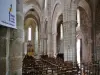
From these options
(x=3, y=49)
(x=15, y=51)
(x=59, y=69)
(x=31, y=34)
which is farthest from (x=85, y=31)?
(x=31, y=34)

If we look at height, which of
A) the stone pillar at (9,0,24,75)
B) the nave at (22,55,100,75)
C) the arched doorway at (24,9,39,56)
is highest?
the arched doorway at (24,9,39,56)

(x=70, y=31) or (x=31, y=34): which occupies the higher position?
(x=31, y=34)

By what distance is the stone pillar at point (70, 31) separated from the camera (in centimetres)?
1585

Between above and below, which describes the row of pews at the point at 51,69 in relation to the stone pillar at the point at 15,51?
below

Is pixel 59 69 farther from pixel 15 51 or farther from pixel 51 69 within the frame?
pixel 15 51

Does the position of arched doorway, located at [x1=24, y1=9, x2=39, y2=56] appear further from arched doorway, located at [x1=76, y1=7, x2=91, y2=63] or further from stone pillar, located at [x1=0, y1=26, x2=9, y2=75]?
stone pillar, located at [x1=0, y1=26, x2=9, y2=75]

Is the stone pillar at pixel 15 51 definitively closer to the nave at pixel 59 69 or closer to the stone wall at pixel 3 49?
the stone wall at pixel 3 49

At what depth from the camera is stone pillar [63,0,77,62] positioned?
1585 cm

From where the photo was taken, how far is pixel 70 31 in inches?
627

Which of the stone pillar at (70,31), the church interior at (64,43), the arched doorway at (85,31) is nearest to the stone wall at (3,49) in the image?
the church interior at (64,43)

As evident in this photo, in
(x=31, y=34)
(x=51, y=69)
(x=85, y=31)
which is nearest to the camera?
(x=51, y=69)

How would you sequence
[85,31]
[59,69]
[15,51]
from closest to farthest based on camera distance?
[15,51], [59,69], [85,31]

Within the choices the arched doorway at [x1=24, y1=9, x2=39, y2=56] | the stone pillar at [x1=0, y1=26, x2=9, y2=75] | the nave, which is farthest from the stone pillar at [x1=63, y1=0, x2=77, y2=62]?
the arched doorway at [x1=24, y1=9, x2=39, y2=56]

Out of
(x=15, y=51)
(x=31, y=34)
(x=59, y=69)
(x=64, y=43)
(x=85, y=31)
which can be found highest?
(x=31, y=34)
